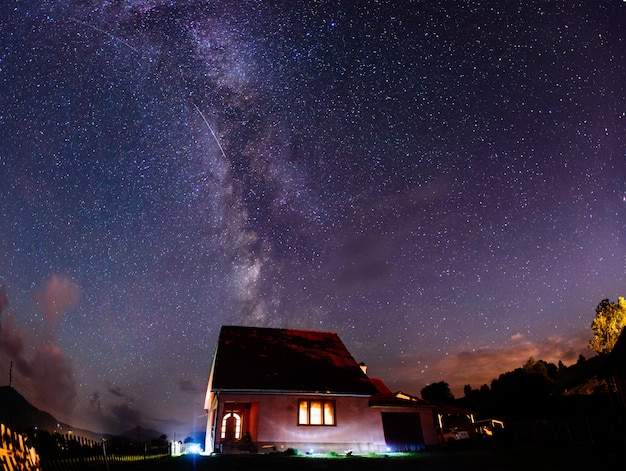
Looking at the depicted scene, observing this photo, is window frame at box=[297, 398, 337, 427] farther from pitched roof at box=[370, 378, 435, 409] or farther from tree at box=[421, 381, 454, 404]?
tree at box=[421, 381, 454, 404]

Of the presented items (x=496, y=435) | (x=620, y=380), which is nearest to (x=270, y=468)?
(x=620, y=380)

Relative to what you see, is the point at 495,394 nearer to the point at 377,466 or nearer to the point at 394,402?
the point at 394,402

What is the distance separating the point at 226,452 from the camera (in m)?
18.4

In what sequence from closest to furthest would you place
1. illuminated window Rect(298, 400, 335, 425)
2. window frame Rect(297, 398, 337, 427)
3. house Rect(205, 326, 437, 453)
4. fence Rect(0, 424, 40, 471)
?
fence Rect(0, 424, 40, 471)
house Rect(205, 326, 437, 453)
window frame Rect(297, 398, 337, 427)
illuminated window Rect(298, 400, 335, 425)

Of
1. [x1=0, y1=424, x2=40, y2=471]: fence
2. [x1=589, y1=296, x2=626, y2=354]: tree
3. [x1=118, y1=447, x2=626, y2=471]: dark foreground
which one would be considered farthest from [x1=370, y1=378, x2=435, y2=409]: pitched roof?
[x1=589, y1=296, x2=626, y2=354]: tree

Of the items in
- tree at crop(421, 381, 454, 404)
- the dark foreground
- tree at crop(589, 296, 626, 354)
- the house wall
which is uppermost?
tree at crop(589, 296, 626, 354)

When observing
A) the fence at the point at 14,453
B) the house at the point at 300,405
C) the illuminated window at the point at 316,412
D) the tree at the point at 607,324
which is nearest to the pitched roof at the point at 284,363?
the house at the point at 300,405

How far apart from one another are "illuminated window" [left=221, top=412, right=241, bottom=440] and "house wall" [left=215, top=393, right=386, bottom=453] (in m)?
6.18

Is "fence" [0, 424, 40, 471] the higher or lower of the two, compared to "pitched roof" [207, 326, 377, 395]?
lower

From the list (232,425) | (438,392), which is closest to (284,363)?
(232,425)

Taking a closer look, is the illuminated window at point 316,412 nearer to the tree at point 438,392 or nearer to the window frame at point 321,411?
the window frame at point 321,411

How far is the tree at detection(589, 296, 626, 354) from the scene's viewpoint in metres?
39.3

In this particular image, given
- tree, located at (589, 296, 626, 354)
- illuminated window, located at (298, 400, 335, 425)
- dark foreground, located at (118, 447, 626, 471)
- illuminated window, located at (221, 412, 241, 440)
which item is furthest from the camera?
tree, located at (589, 296, 626, 354)

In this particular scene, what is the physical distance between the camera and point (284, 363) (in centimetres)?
2314
